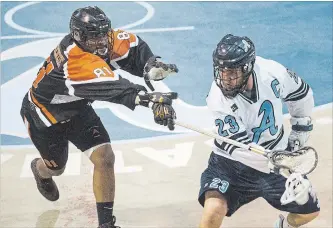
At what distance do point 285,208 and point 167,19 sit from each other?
226 inches

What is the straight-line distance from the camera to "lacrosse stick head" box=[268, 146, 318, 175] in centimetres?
456

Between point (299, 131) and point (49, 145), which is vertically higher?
point (299, 131)

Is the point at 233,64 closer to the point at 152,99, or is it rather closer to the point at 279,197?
the point at 152,99

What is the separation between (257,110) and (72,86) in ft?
4.06

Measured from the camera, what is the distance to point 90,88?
5.01 m

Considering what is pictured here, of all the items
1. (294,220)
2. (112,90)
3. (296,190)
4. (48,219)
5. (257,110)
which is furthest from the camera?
(48,219)

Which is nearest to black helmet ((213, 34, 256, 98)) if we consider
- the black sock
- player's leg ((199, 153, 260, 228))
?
player's leg ((199, 153, 260, 228))

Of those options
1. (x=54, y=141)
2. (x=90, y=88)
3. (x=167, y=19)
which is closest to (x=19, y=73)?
(x=167, y=19)

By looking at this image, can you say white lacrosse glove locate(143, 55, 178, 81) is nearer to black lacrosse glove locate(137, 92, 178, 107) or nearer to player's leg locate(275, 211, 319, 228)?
black lacrosse glove locate(137, 92, 178, 107)

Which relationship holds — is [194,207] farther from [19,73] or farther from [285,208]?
[19,73]

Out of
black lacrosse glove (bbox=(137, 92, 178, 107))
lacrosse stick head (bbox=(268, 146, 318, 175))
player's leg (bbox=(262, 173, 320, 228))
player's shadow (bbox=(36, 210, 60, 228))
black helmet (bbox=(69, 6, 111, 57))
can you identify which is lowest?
player's shadow (bbox=(36, 210, 60, 228))

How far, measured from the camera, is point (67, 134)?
5680mm

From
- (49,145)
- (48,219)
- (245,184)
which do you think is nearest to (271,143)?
(245,184)

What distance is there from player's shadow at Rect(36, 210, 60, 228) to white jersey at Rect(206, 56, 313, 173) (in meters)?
1.79
